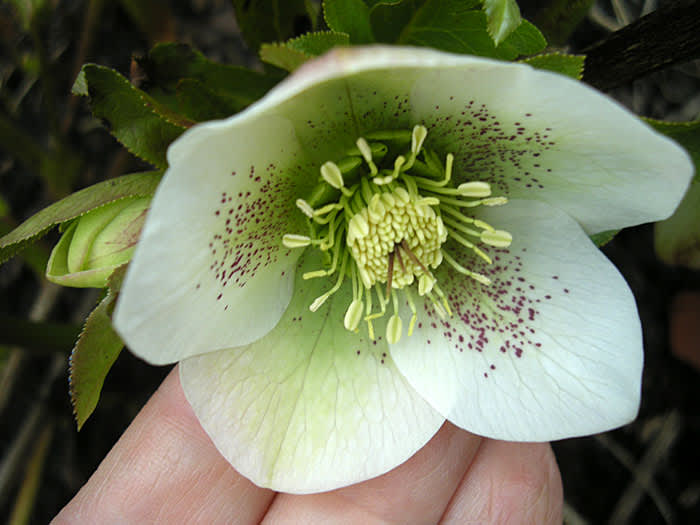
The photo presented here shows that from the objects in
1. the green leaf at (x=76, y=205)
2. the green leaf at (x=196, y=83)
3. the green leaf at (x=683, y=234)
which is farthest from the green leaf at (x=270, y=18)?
the green leaf at (x=683, y=234)

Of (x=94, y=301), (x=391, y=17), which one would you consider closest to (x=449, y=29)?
(x=391, y=17)

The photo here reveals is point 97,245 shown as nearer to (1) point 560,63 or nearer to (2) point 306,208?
(2) point 306,208

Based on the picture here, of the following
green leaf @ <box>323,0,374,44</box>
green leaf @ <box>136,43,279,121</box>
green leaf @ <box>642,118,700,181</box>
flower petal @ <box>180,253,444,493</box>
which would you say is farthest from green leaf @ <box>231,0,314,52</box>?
green leaf @ <box>642,118,700,181</box>

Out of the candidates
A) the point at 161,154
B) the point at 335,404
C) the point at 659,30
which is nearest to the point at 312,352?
the point at 335,404

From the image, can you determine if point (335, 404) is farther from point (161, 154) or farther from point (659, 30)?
point (659, 30)

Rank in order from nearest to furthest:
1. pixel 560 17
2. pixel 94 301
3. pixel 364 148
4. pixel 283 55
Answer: pixel 283 55
pixel 364 148
pixel 560 17
pixel 94 301

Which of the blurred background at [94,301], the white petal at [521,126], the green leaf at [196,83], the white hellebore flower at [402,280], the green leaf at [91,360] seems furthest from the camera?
the blurred background at [94,301]

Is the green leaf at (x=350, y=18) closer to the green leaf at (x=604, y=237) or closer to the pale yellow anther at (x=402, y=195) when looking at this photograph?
the pale yellow anther at (x=402, y=195)
